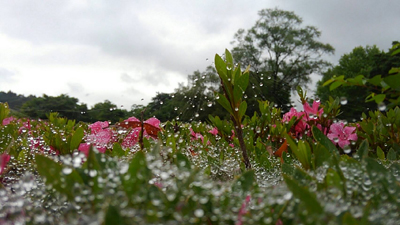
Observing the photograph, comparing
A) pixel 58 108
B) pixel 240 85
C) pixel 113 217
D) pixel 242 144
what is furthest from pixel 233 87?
pixel 58 108

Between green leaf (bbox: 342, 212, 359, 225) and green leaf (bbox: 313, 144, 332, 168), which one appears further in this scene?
green leaf (bbox: 313, 144, 332, 168)

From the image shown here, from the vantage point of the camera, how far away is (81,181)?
0.46m

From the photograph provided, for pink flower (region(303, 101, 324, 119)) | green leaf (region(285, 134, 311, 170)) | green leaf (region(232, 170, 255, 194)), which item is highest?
pink flower (region(303, 101, 324, 119))

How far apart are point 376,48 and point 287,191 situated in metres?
41.7

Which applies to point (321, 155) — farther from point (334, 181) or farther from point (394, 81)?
point (394, 81)

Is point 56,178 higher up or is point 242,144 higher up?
point 242,144

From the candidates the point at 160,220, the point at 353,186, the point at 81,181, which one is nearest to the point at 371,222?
the point at 353,186

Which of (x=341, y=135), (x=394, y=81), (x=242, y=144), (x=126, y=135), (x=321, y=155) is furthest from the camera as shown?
(x=341, y=135)

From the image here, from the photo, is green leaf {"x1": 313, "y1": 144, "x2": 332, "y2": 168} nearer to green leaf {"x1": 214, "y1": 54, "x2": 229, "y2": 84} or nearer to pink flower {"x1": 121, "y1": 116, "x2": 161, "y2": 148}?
green leaf {"x1": 214, "y1": 54, "x2": 229, "y2": 84}

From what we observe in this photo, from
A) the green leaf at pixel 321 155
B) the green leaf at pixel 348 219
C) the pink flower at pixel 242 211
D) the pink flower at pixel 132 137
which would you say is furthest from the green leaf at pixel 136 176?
the pink flower at pixel 132 137

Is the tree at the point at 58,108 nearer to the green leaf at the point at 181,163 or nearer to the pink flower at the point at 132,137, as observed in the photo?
the pink flower at the point at 132,137

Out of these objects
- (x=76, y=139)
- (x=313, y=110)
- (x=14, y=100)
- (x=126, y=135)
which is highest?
(x=14, y=100)

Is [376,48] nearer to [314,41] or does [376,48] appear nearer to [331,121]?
[314,41]

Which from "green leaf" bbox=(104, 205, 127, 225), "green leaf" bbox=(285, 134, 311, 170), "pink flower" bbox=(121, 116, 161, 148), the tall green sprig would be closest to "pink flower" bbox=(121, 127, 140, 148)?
"pink flower" bbox=(121, 116, 161, 148)
